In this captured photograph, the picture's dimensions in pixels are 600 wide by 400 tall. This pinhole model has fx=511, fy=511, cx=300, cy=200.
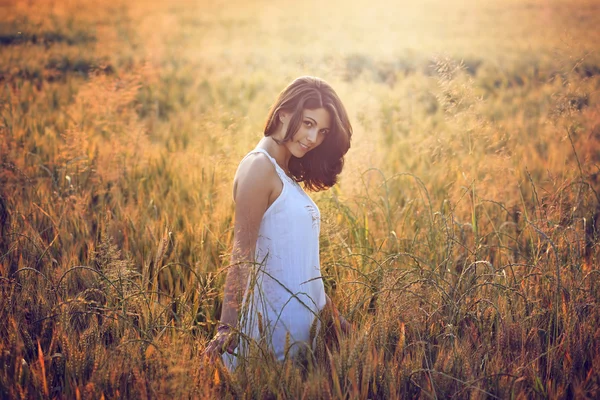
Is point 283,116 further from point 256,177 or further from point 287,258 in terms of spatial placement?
point 287,258

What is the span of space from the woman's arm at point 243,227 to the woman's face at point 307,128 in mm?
163

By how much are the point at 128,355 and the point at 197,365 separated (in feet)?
0.74

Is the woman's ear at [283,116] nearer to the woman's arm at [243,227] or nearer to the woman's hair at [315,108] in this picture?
the woman's hair at [315,108]

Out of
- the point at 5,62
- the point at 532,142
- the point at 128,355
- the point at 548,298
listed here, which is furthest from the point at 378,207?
the point at 5,62

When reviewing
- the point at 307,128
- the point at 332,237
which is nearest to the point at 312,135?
the point at 307,128

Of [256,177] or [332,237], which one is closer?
[256,177]

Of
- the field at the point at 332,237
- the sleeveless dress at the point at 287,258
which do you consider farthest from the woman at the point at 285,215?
the field at the point at 332,237

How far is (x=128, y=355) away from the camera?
1.67 m

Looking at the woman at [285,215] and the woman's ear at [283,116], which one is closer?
the woman at [285,215]

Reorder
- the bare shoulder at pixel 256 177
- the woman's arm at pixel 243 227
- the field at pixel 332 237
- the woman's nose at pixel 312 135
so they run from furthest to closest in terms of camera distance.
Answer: the woman's nose at pixel 312 135 → the bare shoulder at pixel 256 177 → the woman's arm at pixel 243 227 → the field at pixel 332 237

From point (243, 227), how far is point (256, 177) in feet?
0.67

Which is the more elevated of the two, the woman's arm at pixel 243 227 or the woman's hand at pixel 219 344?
the woman's arm at pixel 243 227

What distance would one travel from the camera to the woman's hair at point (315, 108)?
6.84ft

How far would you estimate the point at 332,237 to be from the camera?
2.56 metres
